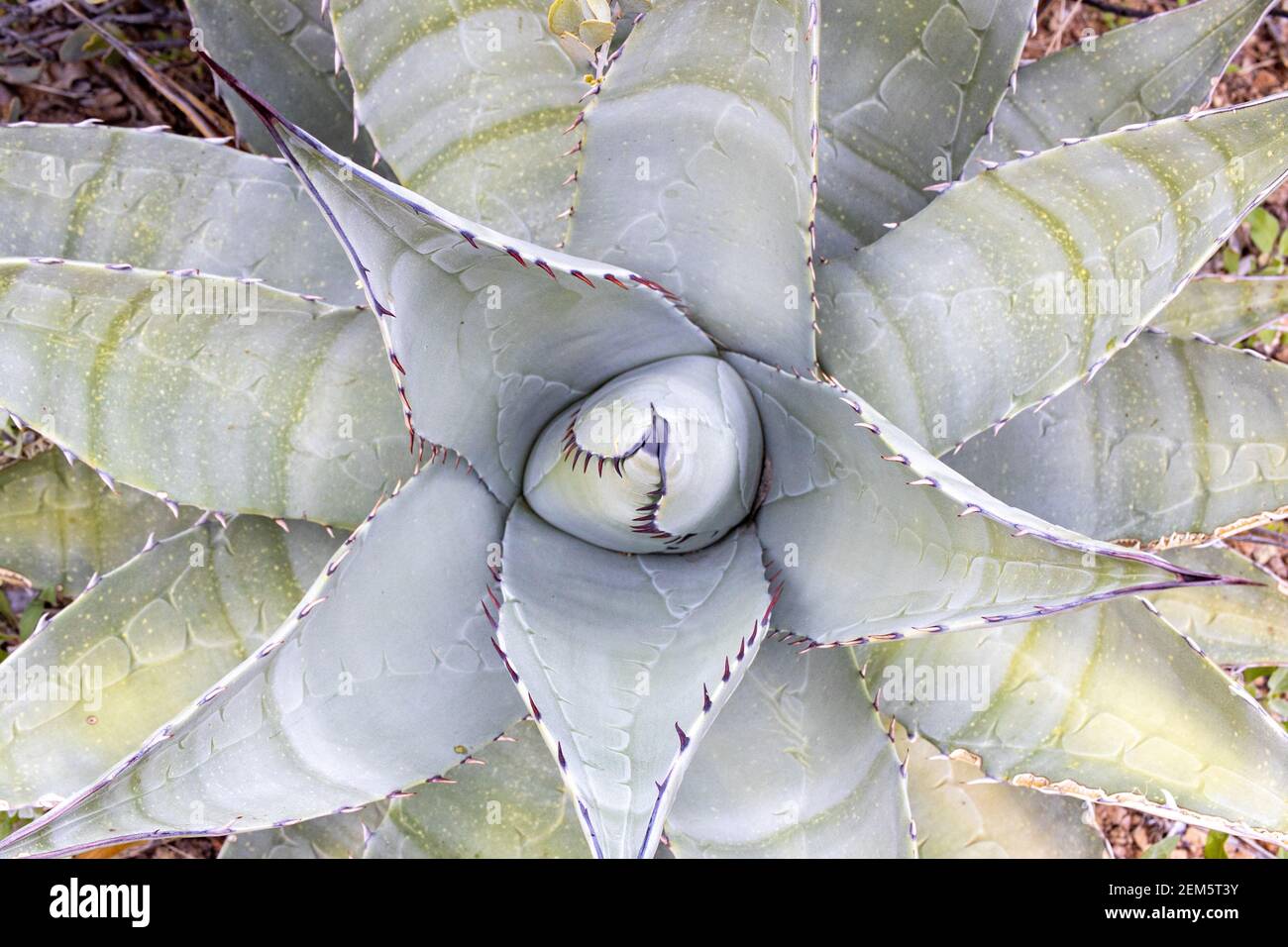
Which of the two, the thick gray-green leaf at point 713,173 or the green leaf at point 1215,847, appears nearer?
the thick gray-green leaf at point 713,173

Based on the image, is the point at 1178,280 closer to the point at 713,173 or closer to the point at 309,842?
the point at 713,173

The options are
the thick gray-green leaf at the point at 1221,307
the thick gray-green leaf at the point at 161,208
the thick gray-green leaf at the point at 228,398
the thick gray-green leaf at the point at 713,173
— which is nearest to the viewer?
the thick gray-green leaf at the point at 713,173

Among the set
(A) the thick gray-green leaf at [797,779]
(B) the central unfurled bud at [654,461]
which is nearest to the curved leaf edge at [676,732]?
(B) the central unfurled bud at [654,461]

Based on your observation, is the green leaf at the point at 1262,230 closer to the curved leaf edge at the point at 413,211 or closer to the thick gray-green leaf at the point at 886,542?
the thick gray-green leaf at the point at 886,542

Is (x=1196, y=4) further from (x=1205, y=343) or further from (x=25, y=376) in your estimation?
(x=25, y=376)

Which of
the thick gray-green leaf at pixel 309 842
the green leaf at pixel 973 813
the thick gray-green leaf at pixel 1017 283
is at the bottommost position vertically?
the thick gray-green leaf at pixel 309 842

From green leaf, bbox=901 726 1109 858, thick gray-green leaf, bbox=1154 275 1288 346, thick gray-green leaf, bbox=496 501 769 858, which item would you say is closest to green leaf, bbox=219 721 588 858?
thick gray-green leaf, bbox=496 501 769 858

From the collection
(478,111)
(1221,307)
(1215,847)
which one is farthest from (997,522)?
(1215,847)

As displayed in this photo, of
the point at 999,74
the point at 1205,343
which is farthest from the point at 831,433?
the point at 1205,343
